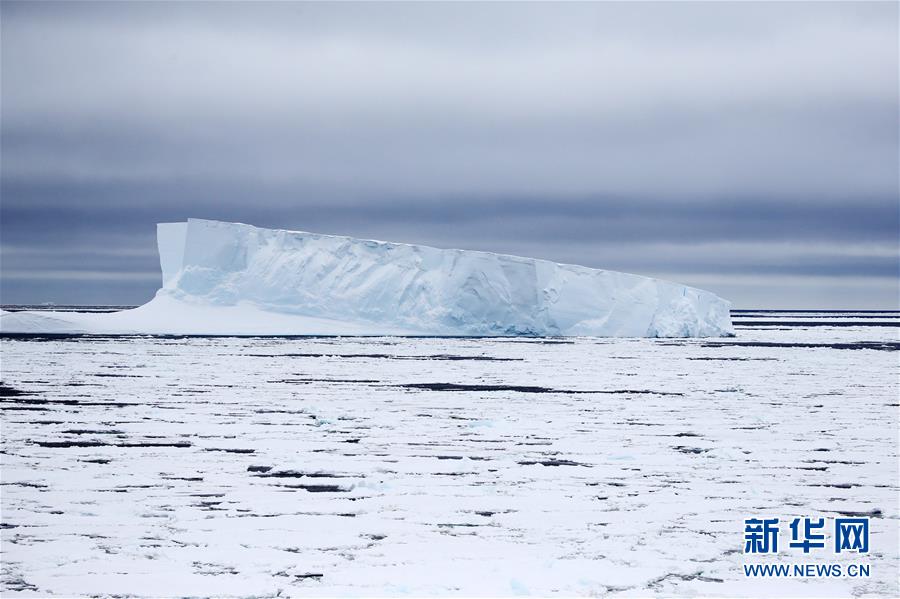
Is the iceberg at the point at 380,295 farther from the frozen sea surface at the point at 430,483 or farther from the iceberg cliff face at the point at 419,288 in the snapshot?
the frozen sea surface at the point at 430,483

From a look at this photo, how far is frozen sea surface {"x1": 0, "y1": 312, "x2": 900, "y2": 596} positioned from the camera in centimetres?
430

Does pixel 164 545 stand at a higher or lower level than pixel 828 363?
lower

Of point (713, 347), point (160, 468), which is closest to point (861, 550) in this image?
point (160, 468)

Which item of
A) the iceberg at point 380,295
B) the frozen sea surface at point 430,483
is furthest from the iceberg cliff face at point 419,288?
the frozen sea surface at point 430,483

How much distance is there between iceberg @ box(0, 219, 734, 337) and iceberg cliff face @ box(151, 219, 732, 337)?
0.11 ft

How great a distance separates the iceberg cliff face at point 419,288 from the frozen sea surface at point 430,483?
13919 millimetres

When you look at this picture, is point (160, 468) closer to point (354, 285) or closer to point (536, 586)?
point (536, 586)

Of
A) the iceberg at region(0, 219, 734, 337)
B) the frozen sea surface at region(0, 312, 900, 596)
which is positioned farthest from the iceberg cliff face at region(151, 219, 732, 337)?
the frozen sea surface at region(0, 312, 900, 596)

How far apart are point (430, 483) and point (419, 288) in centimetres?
2155

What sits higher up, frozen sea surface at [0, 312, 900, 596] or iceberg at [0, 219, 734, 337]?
iceberg at [0, 219, 734, 337]

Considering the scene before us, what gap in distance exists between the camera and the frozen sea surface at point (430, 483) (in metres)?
4.30

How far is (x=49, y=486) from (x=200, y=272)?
2352 cm

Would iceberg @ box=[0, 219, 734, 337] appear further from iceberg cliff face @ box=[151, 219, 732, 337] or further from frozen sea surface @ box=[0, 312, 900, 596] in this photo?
frozen sea surface @ box=[0, 312, 900, 596]

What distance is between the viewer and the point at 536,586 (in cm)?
412
